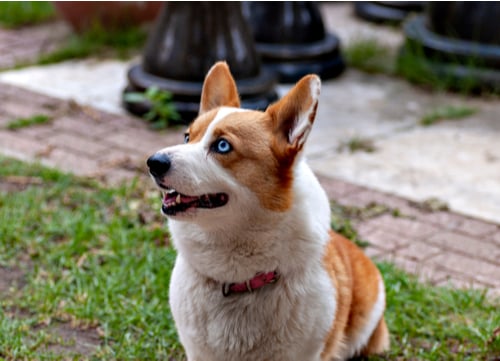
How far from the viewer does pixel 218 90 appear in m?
3.37

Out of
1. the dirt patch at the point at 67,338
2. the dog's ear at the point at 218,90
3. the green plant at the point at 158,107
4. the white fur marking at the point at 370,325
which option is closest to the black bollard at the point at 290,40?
Result: the green plant at the point at 158,107

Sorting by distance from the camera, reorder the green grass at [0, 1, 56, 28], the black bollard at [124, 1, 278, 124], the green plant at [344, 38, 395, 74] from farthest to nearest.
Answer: the green grass at [0, 1, 56, 28] → the green plant at [344, 38, 395, 74] → the black bollard at [124, 1, 278, 124]

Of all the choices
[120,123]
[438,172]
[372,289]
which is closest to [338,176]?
[438,172]

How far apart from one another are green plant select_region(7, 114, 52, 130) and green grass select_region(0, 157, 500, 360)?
4.42 feet

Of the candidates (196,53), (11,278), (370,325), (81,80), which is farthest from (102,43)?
(370,325)

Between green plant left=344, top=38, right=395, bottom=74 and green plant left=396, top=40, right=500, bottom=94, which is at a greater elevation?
green plant left=396, top=40, right=500, bottom=94

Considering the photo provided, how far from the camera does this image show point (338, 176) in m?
6.18

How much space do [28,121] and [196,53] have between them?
1.47 metres

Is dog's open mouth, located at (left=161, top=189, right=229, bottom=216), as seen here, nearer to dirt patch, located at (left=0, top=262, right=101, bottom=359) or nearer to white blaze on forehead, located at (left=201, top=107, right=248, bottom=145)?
white blaze on forehead, located at (left=201, top=107, right=248, bottom=145)

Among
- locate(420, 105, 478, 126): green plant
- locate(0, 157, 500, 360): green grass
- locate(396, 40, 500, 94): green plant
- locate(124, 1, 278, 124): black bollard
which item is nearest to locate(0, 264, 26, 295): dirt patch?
locate(0, 157, 500, 360): green grass

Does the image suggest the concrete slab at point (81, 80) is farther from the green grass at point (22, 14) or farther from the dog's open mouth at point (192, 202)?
the dog's open mouth at point (192, 202)

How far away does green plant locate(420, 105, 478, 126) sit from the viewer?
7445 millimetres

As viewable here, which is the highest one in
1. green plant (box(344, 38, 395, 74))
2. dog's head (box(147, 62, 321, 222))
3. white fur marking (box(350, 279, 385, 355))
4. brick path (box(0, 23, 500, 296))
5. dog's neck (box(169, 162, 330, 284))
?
dog's head (box(147, 62, 321, 222))

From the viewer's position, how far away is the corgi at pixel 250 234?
294 centimetres
